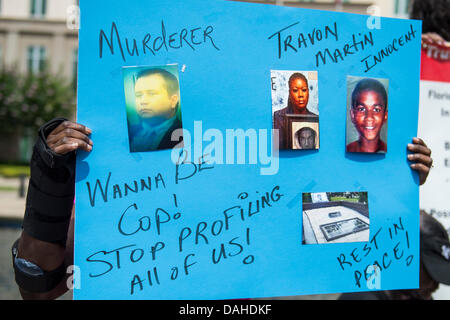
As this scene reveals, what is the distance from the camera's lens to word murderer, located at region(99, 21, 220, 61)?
4.17ft

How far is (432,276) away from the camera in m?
1.72

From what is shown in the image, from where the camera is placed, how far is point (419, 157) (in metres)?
1.49

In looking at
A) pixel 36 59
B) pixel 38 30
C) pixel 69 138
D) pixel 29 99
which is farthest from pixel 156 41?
pixel 36 59

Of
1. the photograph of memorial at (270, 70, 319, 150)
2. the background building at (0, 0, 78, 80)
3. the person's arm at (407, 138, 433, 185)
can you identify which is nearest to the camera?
the photograph of memorial at (270, 70, 319, 150)

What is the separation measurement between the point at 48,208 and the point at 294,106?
0.74 meters

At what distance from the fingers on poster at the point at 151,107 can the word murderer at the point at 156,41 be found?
5 cm

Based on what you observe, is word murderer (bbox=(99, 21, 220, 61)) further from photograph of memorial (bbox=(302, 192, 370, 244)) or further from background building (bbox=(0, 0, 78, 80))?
background building (bbox=(0, 0, 78, 80))

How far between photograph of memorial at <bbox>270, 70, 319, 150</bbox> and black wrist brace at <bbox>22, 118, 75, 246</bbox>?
591 millimetres

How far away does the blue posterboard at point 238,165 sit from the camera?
1.26m

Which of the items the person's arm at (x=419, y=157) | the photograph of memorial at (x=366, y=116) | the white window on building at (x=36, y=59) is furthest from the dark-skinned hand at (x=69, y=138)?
the white window on building at (x=36, y=59)

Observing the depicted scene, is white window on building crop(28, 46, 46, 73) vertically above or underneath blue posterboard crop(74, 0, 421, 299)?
above

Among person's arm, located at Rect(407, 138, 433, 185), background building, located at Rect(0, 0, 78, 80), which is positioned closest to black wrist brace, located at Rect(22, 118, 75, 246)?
person's arm, located at Rect(407, 138, 433, 185)

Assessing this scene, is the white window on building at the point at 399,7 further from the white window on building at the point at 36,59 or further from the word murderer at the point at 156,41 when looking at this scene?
the word murderer at the point at 156,41

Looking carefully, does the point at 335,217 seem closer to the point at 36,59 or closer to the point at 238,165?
the point at 238,165
